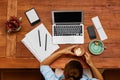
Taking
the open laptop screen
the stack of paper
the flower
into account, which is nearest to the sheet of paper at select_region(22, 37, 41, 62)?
the stack of paper

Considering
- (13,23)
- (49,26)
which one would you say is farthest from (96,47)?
(13,23)

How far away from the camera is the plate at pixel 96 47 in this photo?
2062mm

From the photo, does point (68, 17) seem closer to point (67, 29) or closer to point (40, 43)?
point (67, 29)

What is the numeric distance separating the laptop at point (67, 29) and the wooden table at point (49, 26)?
0.04m

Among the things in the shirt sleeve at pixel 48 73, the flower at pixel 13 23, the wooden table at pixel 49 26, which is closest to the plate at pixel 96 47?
the wooden table at pixel 49 26

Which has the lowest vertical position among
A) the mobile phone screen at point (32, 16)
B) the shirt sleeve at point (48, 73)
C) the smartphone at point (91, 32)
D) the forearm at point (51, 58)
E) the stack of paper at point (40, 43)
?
the shirt sleeve at point (48, 73)

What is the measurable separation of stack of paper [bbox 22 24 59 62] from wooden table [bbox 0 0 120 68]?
31 mm

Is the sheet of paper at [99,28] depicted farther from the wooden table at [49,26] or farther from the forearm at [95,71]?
the forearm at [95,71]

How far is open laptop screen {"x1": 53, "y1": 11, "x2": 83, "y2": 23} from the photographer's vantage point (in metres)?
2.07

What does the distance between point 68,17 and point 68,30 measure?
9 cm

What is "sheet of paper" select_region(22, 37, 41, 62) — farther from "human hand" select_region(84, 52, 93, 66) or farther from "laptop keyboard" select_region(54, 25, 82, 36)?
"human hand" select_region(84, 52, 93, 66)

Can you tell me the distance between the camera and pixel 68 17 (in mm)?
2082

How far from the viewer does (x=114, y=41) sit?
6.86 ft

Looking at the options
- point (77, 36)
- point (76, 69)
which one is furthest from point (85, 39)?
point (76, 69)
